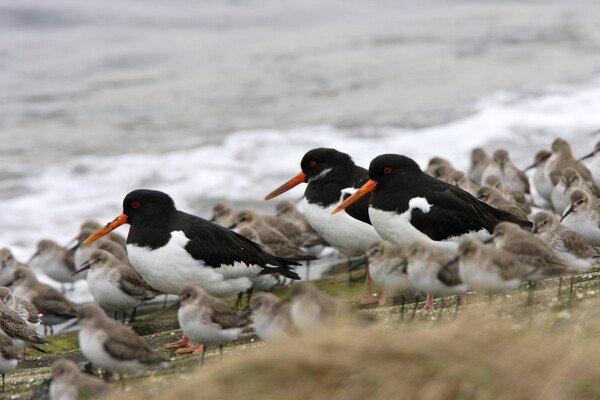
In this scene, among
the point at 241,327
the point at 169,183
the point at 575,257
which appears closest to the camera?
the point at 241,327

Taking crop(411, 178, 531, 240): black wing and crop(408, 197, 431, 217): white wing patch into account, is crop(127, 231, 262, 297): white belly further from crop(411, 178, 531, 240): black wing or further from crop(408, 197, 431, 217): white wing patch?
crop(411, 178, 531, 240): black wing

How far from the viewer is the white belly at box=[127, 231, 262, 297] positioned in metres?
7.48

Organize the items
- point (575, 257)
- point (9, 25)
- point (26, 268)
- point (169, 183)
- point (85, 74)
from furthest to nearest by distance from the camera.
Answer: point (9, 25)
point (85, 74)
point (169, 183)
point (26, 268)
point (575, 257)

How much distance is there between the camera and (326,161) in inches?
356

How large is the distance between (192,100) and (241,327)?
1753 centimetres

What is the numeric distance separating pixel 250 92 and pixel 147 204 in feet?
53.4

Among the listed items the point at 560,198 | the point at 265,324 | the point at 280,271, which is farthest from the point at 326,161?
the point at 265,324

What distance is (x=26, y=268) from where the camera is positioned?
375 inches

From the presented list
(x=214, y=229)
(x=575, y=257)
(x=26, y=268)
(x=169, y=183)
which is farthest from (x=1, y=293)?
(x=169, y=183)

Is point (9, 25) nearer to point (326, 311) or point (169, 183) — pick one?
point (169, 183)

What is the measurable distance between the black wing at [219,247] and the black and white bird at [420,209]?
1207mm

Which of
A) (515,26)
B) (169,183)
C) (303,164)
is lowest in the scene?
(169,183)

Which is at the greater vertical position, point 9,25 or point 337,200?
point 9,25

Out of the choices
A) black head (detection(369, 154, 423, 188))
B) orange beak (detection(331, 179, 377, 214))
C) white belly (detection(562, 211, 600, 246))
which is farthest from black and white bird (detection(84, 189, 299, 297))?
white belly (detection(562, 211, 600, 246))
